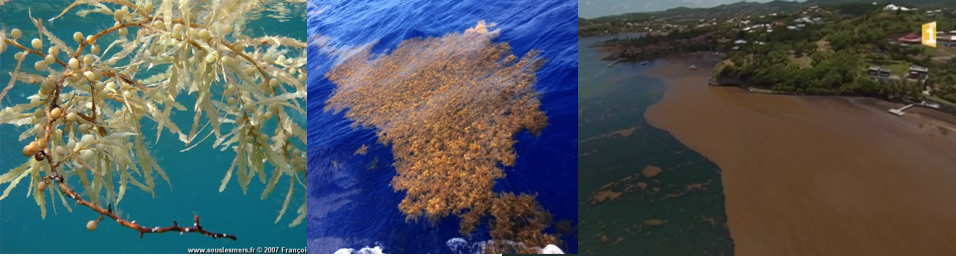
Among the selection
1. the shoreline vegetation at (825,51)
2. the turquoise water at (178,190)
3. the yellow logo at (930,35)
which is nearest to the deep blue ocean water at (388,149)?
the turquoise water at (178,190)

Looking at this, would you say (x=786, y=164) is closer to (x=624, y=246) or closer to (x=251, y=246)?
(x=624, y=246)

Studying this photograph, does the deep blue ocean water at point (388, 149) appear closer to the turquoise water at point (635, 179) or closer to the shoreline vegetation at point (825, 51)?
the turquoise water at point (635, 179)

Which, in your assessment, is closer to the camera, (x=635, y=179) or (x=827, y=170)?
(x=827, y=170)

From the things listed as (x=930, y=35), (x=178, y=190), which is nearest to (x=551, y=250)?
(x=930, y=35)

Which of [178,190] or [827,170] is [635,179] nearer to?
[827,170]

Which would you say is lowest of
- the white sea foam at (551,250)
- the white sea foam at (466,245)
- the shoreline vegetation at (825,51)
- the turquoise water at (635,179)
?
the white sea foam at (551,250)

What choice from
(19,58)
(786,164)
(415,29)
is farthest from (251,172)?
(786,164)

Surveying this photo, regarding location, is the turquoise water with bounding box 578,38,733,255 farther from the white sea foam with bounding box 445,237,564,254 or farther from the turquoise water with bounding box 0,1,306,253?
the turquoise water with bounding box 0,1,306,253

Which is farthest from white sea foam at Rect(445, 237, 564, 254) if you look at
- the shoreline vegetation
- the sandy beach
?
the shoreline vegetation
